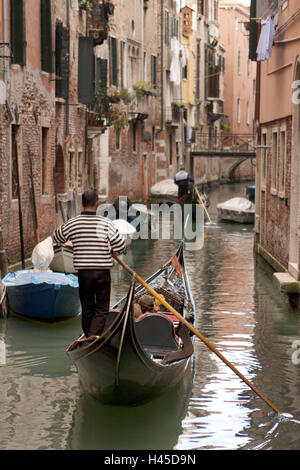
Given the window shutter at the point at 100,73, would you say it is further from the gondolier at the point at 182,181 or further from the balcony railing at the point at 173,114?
the balcony railing at the point at 173,114

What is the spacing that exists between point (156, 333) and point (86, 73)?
11.5 metres

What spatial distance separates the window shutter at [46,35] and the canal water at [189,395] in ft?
17.0

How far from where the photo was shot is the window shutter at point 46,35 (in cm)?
1455

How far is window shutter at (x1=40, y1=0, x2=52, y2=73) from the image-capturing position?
14547 millimetres

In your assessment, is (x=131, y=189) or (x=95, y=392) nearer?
(x=95, y=392)

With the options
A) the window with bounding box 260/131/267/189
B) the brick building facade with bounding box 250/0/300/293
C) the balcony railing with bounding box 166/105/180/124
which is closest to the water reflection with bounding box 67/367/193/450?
the brick building facade with bounding box 250/0/300/293

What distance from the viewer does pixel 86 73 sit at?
17953mm

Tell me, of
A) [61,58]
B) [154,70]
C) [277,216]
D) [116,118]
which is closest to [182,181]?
[116,118]

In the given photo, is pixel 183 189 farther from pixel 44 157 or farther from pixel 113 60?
pixel 44 157

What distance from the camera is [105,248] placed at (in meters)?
6.71

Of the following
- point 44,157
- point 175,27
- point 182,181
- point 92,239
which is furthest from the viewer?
point 175,27

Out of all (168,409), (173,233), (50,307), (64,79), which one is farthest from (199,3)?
(168,409)

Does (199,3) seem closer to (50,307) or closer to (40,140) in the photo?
(40,140)
